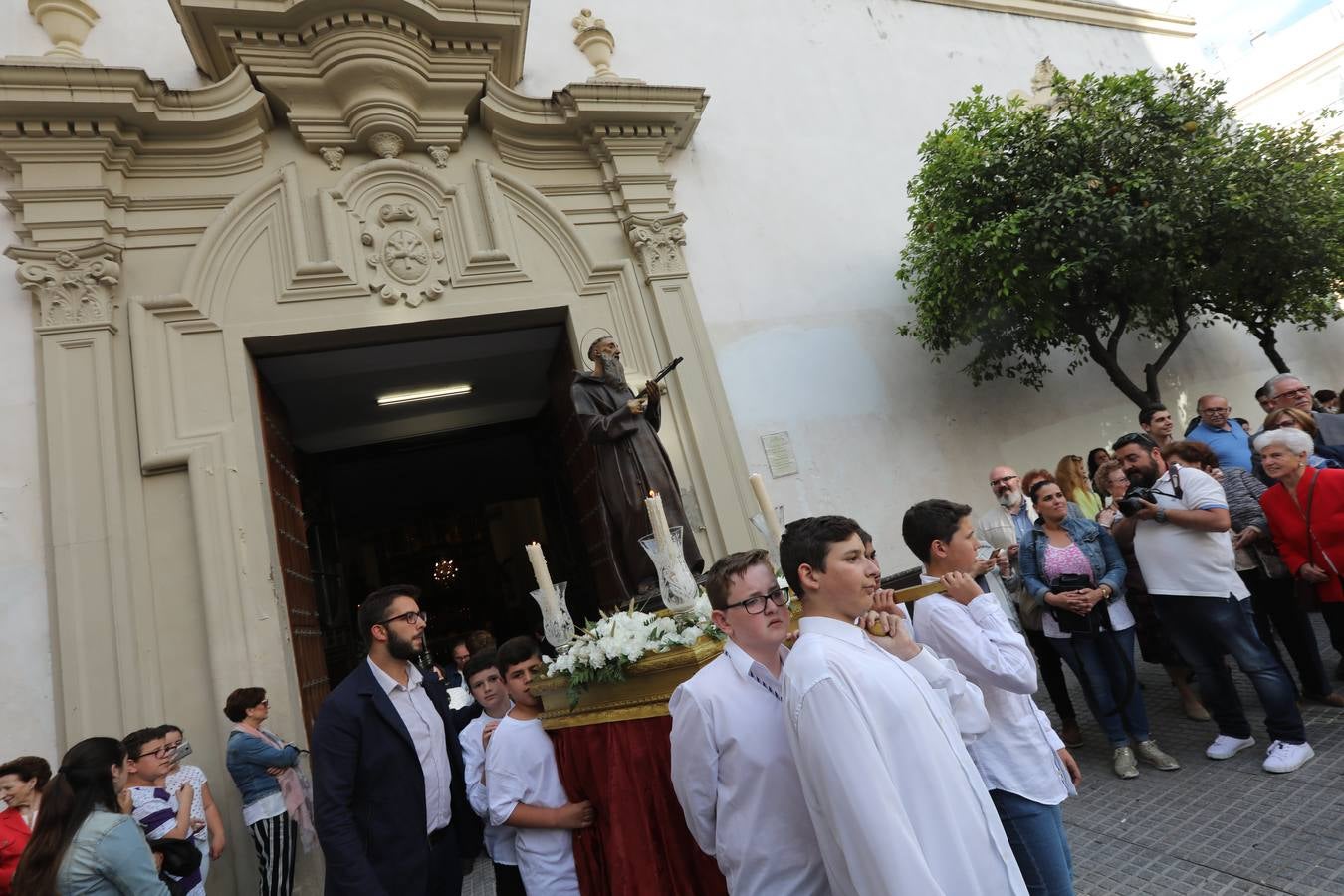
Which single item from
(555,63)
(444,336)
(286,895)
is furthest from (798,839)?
(555,63)

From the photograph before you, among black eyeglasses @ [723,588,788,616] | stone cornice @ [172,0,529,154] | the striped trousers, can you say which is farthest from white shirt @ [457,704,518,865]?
stone cornice @ [172,0,529,154]

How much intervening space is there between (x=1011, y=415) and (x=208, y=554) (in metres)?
7.44

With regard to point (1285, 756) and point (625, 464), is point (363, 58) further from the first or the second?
point (1285, 756)

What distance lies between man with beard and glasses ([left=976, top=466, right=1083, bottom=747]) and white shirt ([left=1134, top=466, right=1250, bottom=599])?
1.56 ft

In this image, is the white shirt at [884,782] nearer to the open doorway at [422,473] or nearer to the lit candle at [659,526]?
the lit candle at [659,526]

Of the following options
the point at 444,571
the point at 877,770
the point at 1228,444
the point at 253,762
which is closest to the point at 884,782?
the point at 877,770

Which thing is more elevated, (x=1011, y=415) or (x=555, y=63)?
(x=555, y=63)

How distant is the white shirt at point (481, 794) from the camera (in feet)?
9.09

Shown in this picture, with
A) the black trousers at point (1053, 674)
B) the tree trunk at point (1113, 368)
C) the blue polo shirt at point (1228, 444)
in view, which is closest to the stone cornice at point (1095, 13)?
the tree trunk at point (1113, 368)

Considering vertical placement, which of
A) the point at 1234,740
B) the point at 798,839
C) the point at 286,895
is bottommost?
the point at 1234,740

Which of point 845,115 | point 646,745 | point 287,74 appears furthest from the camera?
point 845,115

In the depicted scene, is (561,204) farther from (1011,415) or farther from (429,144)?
(1011,415)

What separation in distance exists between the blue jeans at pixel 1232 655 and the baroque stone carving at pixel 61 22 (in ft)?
27.6

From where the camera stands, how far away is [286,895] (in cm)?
423
